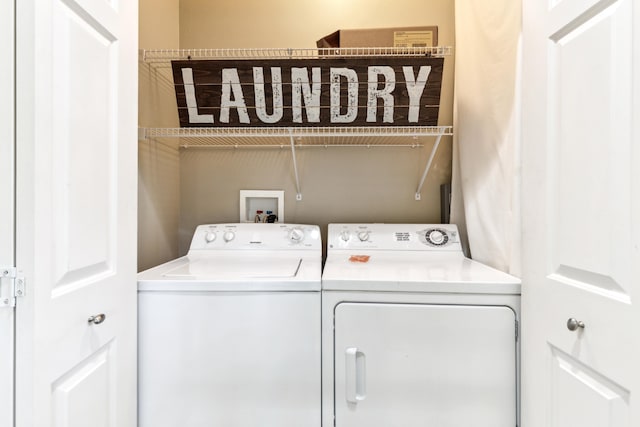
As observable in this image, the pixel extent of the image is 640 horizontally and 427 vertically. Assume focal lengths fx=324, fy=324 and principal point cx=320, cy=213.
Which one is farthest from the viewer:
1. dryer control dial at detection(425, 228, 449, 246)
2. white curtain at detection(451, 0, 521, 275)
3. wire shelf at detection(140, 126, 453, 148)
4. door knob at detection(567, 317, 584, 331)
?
dryer control dial at detection(425, 228, 449, 246)

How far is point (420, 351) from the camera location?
116cm

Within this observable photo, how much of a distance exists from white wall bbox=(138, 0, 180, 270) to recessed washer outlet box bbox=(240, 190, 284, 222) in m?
0.44

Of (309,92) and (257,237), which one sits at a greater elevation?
(309,92)

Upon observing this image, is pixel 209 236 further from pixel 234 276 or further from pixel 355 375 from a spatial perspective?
pixel 355 375

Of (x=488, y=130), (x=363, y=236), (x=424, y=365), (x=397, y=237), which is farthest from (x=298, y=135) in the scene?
(x=424, y=365)

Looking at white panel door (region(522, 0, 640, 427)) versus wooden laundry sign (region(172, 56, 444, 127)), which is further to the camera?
wooden laundry sign (region(172, 56, 444, 127))

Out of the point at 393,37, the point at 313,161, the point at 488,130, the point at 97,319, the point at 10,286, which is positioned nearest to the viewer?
the point at 10,286

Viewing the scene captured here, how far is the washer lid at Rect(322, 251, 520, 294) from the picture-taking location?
115cm

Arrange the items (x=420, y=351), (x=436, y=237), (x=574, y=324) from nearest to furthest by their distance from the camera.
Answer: (x=574, y=324)
(x=420, y=351)
(x=436, y=237)

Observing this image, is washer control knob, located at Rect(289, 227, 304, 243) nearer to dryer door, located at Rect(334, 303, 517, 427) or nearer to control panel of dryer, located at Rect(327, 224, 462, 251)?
control panel of dryer, located at Rect(327, 224, 462, 251)

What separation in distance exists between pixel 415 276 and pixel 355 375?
0.42 m

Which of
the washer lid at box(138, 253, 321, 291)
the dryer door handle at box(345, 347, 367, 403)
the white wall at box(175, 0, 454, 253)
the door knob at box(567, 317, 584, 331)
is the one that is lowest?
the dryer door handle at box(345, 347, 367, 403)

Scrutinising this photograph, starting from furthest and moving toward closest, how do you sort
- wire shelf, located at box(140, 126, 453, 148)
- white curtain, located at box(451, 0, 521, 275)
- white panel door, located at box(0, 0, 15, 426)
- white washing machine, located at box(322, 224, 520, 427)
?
wire shelf, located at box(140, 126, 453, 148) → white curtain, located at box(451, 0, 521, 275) → white washing machine, located at box(322, 224, 520, 427) → white panel door, located at box(0, 0, 15, 426)

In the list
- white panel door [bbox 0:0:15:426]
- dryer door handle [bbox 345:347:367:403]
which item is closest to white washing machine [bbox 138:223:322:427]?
dryer door handle [bbox 345:347:367:403]
